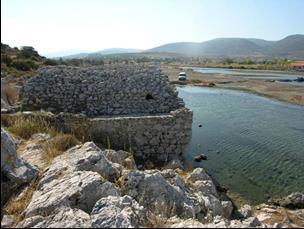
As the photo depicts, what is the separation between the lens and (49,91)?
51.1 feet

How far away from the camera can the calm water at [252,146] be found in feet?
49.2

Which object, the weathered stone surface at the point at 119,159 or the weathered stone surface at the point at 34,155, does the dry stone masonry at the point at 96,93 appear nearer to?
the weathered stone surface at the point at 119,159

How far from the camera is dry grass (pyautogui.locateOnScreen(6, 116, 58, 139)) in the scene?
10.9 metres

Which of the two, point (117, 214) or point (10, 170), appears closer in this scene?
point (117, 214)

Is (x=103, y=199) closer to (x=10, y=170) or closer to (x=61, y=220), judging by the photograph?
(x=61, y=220)

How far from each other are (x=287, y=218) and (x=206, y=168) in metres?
5.63

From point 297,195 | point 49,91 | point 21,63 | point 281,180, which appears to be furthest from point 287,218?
point 21,63

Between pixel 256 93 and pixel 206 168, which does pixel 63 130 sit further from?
pixel 256 93

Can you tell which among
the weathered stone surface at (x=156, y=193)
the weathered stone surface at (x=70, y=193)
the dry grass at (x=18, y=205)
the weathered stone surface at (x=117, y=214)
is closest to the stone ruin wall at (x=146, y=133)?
the weathered stone surface at (x=156, y=193)

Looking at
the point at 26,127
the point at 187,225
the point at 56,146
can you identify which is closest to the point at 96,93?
the point at 26,127

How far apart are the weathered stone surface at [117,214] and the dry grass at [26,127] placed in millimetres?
6049

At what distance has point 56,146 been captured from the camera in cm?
952

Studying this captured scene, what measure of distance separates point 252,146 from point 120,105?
8882 mm

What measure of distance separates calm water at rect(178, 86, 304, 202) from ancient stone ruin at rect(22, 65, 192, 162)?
9.60ft
